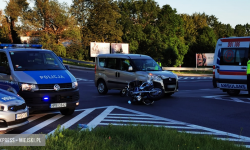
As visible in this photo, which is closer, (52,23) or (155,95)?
(155,95)

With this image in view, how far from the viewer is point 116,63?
1574 centimetres

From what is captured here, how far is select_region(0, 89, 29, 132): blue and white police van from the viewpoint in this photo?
6.73m

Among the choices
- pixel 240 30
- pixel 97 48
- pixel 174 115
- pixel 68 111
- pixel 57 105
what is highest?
pixel 240 30

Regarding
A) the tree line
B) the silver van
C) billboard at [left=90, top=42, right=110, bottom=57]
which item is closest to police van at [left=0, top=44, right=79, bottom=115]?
the silver van

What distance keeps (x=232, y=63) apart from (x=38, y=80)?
9.64 meters

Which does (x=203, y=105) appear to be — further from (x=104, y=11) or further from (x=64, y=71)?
(x=104, y=11)

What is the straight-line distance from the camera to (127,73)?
15000 mm

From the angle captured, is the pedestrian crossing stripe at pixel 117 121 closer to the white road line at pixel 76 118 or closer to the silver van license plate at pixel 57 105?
the white road line at pixel 76 118

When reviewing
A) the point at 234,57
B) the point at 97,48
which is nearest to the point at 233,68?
the point at 234,57

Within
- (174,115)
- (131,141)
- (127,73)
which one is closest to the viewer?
(131,141)

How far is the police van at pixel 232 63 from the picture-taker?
1498cm

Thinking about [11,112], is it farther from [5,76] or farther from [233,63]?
[233,63]

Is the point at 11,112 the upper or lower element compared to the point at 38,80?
lower

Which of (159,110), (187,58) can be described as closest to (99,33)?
(187,58)
